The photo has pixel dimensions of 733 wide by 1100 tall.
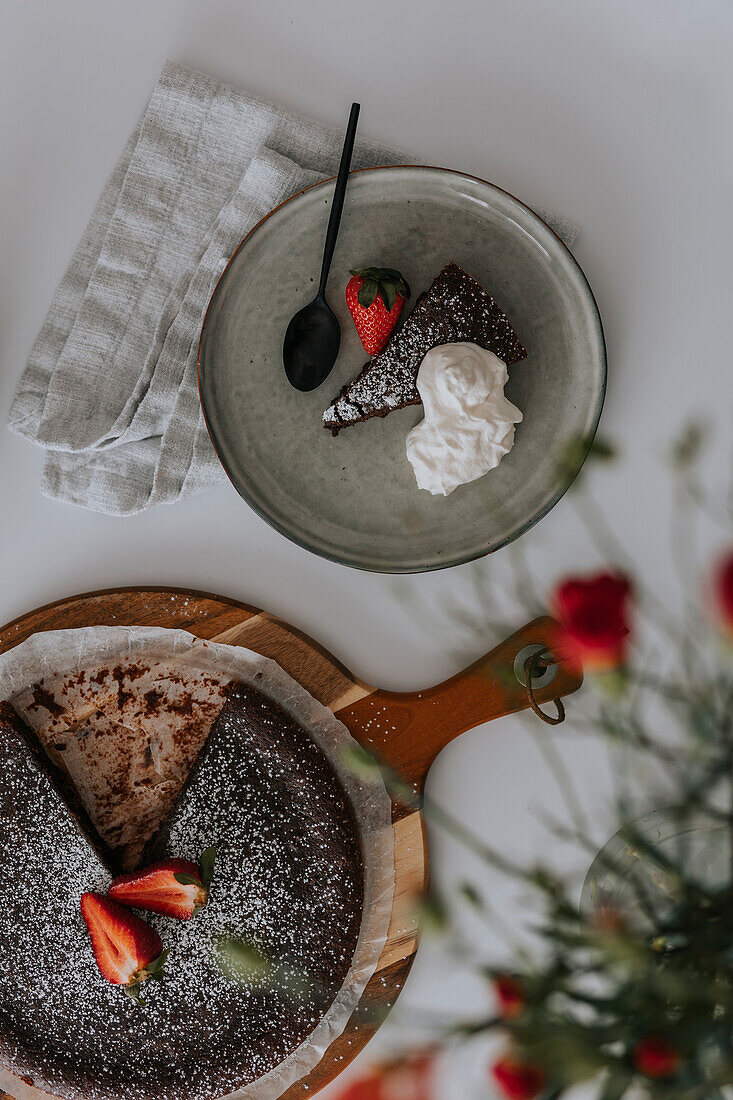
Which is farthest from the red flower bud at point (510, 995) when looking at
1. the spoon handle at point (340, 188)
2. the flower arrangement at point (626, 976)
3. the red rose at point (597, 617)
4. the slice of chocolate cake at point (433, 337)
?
the spoon handle at point (340, 188)

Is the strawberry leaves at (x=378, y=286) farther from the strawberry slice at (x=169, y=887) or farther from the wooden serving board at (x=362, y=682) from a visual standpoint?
the strawberry slice at (x=169, y=887)

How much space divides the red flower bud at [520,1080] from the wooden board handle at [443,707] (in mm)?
1051

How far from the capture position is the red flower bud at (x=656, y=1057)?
728 millimetres

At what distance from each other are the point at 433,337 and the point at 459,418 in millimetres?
186

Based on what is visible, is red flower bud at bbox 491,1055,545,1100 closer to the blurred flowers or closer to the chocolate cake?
the blurred flowers

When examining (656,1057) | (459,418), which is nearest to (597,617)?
(656,1057)

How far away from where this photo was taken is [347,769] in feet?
6.03

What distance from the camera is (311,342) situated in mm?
1718

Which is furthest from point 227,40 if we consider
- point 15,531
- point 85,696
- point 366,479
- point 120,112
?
point 85,696

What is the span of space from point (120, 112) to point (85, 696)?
49.8 inches

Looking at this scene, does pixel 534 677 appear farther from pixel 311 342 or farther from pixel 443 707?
pixel 311 342

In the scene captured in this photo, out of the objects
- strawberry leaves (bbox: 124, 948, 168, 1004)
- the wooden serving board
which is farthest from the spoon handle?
strawberry leaves (bbox: 124, 948, 168, 1004)

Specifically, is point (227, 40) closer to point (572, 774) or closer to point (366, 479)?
point (366, 479)

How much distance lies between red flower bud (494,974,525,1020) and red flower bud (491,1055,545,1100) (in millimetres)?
76
